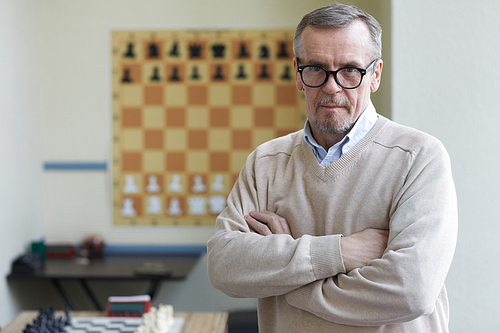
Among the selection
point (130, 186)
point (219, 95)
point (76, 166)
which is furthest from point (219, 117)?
point (76, 166)

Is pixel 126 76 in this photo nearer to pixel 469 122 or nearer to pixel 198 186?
pixel 198 186

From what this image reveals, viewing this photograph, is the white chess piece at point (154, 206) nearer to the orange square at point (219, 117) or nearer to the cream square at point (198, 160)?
the cream square at point (198, 160)

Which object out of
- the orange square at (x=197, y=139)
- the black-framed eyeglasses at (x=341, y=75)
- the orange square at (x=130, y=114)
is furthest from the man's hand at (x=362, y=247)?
the orange square at (x=130, y=114)

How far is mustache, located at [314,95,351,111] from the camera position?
4.05 feet

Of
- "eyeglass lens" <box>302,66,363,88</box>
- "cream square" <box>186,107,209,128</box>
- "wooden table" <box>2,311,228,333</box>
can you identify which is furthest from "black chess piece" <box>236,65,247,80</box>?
"eyeglass lens" <box>302,66,363,88</box>

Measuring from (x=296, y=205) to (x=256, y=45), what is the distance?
105 inches

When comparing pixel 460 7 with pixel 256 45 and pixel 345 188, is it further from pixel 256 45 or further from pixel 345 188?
pixel 256 45

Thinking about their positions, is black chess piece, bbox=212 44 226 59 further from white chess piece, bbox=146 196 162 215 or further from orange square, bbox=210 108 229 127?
white chess piece, bbox=146 196 162 215

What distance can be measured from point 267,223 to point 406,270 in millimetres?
405

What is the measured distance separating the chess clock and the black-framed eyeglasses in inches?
70.1

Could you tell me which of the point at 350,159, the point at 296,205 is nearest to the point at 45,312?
the point at 296,205

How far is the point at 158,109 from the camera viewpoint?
12.4ft

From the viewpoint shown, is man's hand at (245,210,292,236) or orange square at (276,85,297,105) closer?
man's hand at (245,210,292,236)

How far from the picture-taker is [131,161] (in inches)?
149
